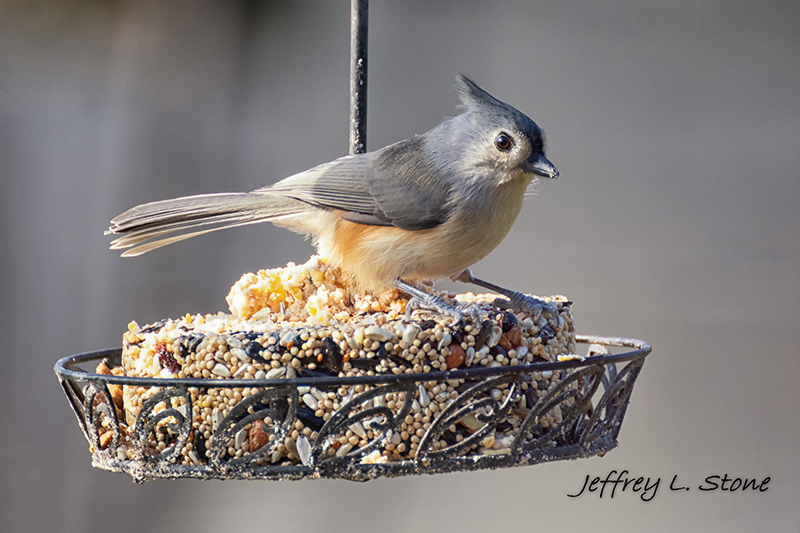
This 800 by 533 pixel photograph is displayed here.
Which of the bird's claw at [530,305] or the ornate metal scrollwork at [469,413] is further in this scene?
the bird's claw at [530,305]

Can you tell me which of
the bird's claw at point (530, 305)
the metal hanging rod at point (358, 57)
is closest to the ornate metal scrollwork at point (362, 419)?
the bird's claw at point (530, 305)

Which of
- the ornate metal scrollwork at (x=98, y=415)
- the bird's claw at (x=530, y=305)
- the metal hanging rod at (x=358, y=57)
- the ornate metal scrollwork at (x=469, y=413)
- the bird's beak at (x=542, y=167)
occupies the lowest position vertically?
the ornate metal scrollwork at (x=98, y=415)

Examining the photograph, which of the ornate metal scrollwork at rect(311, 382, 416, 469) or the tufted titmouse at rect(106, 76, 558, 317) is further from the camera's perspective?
the tufted titmouse at rect(106, 76, 558, 317)

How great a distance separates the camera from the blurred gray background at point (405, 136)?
4059 millimetres

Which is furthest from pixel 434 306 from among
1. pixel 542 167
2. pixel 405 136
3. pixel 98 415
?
pixel 405 136

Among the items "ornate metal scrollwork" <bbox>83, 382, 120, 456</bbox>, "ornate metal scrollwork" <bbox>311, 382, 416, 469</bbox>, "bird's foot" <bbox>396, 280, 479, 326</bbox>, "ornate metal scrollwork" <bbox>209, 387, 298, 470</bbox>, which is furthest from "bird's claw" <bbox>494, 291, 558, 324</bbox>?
"ornate metal scrollwork" <bbox>83, 382, 120, 456</bbox>

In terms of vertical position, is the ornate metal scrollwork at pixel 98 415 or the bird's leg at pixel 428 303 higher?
the bird's leg at pixel 428 303

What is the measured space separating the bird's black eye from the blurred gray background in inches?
96.1

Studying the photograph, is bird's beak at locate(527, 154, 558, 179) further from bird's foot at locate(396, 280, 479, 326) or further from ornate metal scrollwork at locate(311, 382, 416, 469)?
ornate metal scrollwork at locate(311, 382, 416, 469)

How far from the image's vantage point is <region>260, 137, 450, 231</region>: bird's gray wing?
73.7 inches

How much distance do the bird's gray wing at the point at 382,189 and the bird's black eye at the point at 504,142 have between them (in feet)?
0.49

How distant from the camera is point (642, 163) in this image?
15.9ft

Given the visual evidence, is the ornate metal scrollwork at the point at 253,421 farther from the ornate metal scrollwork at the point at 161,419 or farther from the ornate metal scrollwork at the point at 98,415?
the ornate metal scrollwork at the point at 98,415

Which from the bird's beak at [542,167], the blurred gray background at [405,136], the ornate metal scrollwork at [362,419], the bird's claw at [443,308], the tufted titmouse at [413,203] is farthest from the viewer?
the blurred gray background at [405,136]
